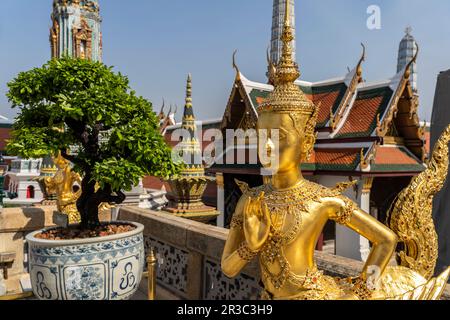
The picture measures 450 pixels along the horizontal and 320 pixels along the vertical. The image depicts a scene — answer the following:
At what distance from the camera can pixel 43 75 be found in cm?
311

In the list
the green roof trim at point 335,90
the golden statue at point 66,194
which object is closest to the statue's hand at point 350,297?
the golden statue at point 66,194

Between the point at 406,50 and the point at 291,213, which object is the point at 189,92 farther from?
the point at 406,50

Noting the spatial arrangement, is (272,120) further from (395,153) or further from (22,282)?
(395,153)

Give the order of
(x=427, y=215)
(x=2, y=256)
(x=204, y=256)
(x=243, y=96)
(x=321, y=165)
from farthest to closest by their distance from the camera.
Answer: (x=243, y=96), (x=321, y=165), (x=2, y=256), (x=204, y=256), (x=427, y=215)

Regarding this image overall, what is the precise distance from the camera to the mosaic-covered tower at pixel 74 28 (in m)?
20.0

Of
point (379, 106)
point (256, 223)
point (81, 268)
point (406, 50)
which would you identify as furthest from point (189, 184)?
point (406, 50)

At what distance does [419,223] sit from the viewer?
217 cm

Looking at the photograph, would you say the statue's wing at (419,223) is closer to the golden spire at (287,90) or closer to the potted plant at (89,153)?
the golden spire at (287,90)

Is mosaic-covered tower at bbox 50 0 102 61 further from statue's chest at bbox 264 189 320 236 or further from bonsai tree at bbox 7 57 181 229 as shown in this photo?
statue's chest at bbox 264 189 320 236

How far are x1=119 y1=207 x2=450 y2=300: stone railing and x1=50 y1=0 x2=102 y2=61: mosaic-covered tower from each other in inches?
715

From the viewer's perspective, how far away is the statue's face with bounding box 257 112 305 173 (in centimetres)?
208

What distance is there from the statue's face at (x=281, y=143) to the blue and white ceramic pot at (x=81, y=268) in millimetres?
1593
